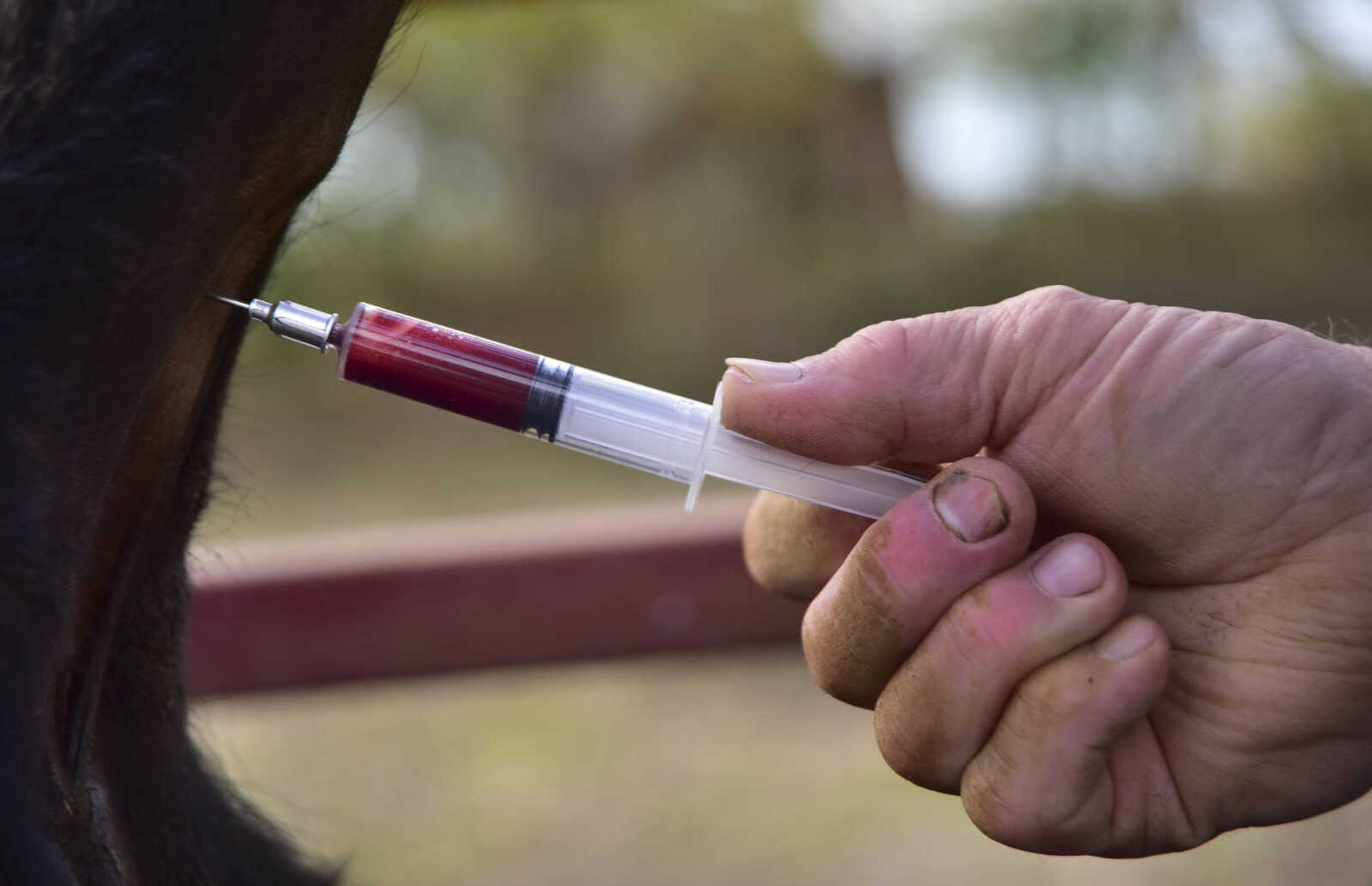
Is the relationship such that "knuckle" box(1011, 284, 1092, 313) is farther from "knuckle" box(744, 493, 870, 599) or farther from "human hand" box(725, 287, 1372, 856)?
"knuckle" box(744, 493, 870, 599)

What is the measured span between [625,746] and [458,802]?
391 mm

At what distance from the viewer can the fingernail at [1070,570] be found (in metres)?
0.58

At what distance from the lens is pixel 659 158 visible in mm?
6117

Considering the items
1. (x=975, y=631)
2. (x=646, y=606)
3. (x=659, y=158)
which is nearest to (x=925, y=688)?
(x=975, y=631)

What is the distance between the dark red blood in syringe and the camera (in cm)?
56

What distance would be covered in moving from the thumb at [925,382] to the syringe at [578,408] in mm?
16

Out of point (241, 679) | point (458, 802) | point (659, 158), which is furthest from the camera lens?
point (659, 158)

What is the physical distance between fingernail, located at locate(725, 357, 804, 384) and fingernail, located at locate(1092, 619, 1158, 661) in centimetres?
20

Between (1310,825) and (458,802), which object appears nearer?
(1310,825)

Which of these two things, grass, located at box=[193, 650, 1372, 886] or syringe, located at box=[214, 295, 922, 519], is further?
grass, located at box=[193, 650, 1372, 886]

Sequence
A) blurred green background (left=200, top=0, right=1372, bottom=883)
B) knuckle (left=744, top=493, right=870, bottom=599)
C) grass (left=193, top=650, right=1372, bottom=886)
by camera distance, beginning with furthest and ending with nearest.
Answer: blurred green background (left=200, top=0, right=1372, bottom=883) → grass (left=193, top=650, right=1372, bottom=886) → knuckle (left=744, top=493, right=870, bottom=599)

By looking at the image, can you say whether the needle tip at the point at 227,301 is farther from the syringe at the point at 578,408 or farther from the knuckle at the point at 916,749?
the knuckle at the point at 916,749

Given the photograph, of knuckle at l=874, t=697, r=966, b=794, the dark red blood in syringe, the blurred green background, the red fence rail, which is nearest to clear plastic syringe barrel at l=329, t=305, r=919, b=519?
the dark red blood in syringe

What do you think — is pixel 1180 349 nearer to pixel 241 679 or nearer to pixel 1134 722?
pixel 1134 722
